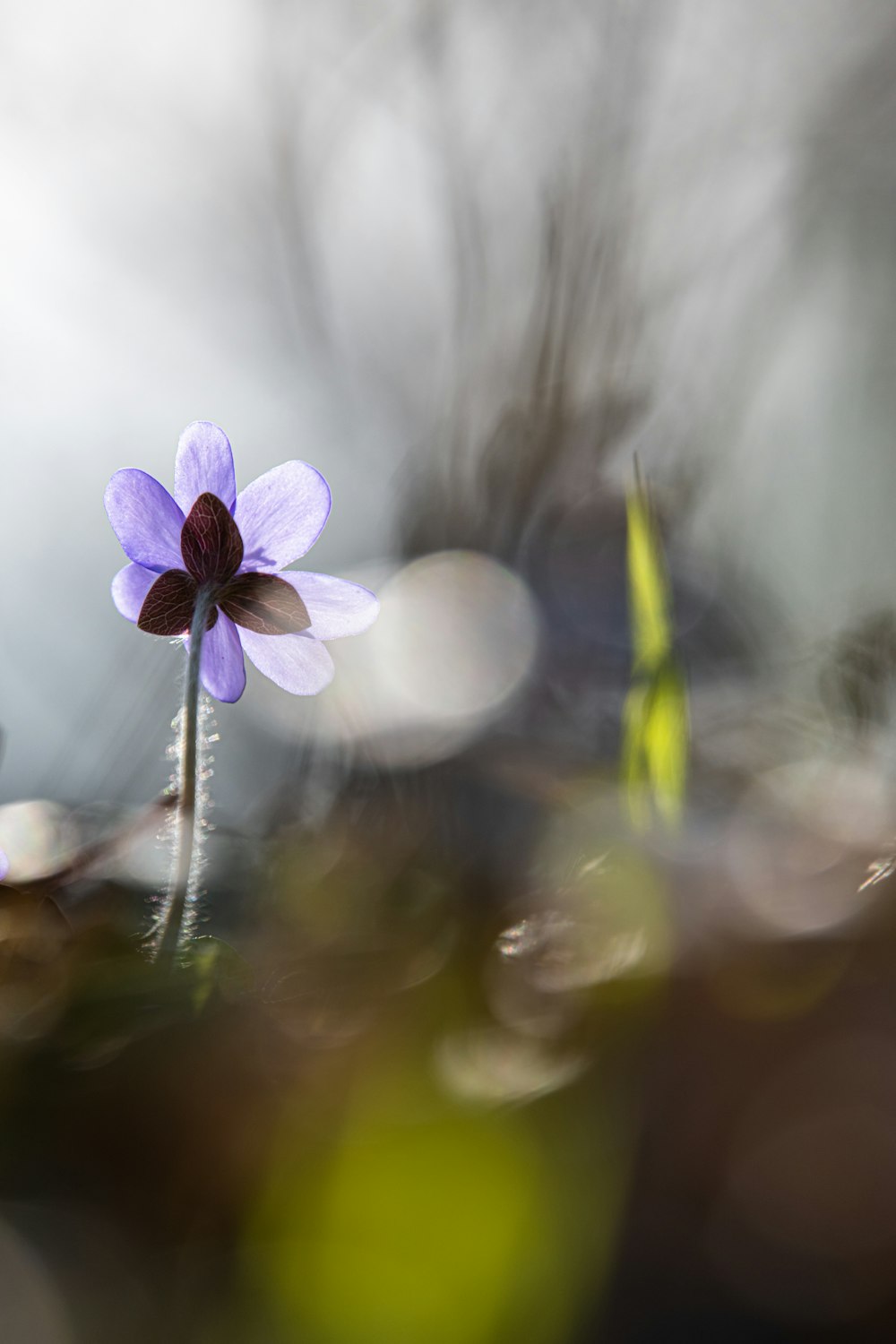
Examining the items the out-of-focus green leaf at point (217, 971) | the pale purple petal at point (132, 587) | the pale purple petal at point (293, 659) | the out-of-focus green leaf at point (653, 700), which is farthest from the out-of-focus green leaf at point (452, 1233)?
the pale purple petal at point (132, 587)

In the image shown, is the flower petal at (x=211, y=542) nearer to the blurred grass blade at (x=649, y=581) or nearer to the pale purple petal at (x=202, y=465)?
the pale purple petal at (x=202, y=465)

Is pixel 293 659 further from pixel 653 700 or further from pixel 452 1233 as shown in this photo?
pixel 452 1233

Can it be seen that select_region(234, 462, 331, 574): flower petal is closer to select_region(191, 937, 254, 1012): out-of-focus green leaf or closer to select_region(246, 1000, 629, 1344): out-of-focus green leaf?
select_region(191, 937, 254, 1012): out-of-focus green leaf

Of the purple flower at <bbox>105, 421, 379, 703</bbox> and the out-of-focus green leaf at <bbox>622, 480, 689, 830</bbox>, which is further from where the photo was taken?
the purple flower at <bbox>105, 421, 379, 703</bbox>

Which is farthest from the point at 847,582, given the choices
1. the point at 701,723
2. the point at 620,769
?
the point at 620,769

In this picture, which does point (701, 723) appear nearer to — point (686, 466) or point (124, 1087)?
point (124, 1087)

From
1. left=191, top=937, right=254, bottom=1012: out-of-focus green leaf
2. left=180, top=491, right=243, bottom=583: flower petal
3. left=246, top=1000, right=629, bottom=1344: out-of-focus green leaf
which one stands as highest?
left=180, top=491, right=243, bottom=583: flower petal

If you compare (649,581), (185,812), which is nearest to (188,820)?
(185,812)

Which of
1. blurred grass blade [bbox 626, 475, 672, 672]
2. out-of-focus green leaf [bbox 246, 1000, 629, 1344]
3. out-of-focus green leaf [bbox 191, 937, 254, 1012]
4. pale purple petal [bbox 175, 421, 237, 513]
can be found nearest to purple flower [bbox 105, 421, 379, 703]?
pale purple petal [bbox 175, 421, 237, 513]
